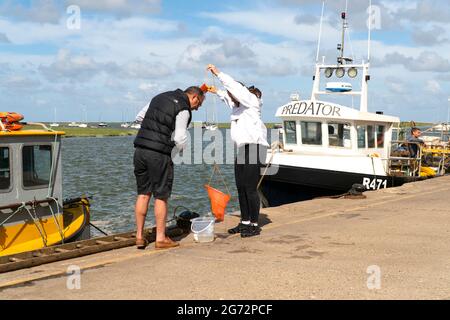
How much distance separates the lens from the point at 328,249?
6379 mm

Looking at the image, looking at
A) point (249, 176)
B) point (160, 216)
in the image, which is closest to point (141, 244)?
point (160, 216)

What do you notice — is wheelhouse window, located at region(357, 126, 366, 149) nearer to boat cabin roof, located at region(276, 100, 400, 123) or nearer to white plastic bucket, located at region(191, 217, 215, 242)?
boat cabin roof, located at region(276, 100, 400, 123)

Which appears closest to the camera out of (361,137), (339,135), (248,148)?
(248,148)

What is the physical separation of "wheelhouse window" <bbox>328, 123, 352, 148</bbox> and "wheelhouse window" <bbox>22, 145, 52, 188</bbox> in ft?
28.4

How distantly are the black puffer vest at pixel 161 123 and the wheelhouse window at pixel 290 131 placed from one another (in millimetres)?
9423

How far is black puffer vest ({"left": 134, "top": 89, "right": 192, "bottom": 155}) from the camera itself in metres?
6.24

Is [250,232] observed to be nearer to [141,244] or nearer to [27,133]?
[141,244]

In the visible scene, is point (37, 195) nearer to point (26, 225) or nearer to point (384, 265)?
point (26, 225)

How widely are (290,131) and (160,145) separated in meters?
9.70

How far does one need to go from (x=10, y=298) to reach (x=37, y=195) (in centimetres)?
362

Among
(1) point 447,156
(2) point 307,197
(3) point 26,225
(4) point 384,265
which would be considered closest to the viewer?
(4) point 384,265

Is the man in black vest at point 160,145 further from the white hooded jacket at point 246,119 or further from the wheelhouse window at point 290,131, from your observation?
the wheelhouse window at point 290,131

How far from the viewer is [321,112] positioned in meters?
14.7
